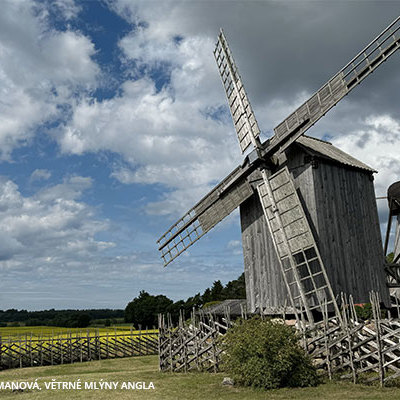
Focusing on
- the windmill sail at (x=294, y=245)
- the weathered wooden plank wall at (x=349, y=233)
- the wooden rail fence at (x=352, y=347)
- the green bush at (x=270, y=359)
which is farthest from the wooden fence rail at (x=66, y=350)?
the weathered wooden plank wall at (x=349, y=233)

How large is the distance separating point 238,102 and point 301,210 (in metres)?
5.94

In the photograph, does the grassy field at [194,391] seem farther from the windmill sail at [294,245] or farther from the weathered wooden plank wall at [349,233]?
the weathered wooden plank wall at [349,233]

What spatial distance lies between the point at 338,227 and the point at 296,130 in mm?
3909

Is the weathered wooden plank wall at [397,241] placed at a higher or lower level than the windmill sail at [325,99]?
lower

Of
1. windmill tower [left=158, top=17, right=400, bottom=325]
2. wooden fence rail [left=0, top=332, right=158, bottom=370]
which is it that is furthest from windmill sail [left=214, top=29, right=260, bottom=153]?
wooden fence rail [left=0, top=332, right=158, bottom=370]

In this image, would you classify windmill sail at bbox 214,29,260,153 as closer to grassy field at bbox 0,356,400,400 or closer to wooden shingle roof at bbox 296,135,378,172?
wooden shingle roof at bbox 296,135,378,172

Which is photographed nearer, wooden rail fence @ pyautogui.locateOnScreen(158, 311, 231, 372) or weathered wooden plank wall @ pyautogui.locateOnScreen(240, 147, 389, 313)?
wooden rail fence @ pyautogui.locateOnScreen(158, 311, 231, 372)

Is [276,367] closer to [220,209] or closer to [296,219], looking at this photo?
[296,219]

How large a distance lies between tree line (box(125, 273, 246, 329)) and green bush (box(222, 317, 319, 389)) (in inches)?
1291

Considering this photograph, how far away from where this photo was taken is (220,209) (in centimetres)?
1853

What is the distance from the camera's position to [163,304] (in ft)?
152

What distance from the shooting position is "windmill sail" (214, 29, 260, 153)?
17766 millimetres

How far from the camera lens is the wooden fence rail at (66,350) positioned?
86.6 ft

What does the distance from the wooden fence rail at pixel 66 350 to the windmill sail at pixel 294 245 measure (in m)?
16.4
